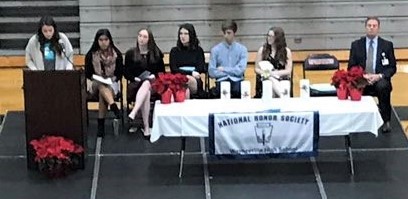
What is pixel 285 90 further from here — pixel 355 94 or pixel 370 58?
pixel 370 58

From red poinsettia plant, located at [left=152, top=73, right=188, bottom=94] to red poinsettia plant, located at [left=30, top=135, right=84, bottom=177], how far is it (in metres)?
0.99

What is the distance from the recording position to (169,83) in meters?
9.14

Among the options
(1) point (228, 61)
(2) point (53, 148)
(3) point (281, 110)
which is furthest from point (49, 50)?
(3) point (281, 110)

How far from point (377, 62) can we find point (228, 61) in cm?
169

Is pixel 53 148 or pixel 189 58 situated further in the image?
pixel 189 58

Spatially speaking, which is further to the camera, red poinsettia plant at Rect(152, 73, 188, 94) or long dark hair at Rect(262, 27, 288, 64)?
long dark hair at Rect(262, 27, 288, 64)

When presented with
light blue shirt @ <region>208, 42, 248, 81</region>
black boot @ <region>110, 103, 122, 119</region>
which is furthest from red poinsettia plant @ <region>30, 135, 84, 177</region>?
light blue shirt @ <region>208, 42, 248, 81</region>

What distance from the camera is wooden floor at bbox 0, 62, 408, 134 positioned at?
11719 millimetres

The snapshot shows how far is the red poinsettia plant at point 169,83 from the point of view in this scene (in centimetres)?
914

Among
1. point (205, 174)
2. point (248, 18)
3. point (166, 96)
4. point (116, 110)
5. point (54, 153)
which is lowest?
point (205, 174)

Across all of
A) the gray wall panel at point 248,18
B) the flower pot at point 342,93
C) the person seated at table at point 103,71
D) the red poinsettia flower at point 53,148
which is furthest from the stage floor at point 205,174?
the gray wall panel at point 248,18

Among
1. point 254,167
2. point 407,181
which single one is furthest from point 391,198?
point 254,167

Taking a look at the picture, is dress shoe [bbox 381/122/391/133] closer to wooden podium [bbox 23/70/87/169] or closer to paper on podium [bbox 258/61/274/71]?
paper on podium [bbox 258/61/274/71]

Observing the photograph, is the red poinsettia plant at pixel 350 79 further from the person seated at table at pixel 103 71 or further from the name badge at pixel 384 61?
the person seated at table at pixel 103 71
